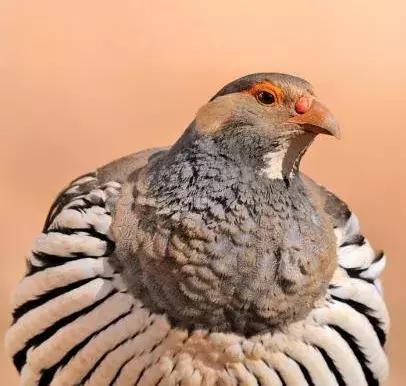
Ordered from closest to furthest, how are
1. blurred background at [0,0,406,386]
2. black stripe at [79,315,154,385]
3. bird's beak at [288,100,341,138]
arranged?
bird's beak at [288,100,341,138] → black stripe at [79,315,154,385] → blurred background at [0,0,406,386]

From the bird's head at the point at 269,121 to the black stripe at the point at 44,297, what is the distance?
0.32 meters

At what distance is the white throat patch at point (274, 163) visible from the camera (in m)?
1.29

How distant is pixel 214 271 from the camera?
1294mm

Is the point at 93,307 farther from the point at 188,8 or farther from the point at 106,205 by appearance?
the point at 188,8

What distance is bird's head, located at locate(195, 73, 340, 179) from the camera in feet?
4.16

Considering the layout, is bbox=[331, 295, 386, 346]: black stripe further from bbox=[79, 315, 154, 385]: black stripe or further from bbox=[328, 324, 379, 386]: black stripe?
bbox=[79, 315, 154, 385]: black stripe

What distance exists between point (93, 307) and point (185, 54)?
169 cm

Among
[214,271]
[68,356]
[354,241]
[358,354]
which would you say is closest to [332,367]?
[358,354]

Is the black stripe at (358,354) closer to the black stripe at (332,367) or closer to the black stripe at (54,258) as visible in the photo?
the black stripe at (332,367)

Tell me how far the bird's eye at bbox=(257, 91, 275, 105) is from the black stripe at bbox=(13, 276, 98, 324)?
385 mm

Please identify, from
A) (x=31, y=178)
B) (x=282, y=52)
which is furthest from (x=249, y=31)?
(x=31, y=178)

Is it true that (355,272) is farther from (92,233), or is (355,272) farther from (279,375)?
(92,233)

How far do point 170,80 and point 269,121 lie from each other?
1.69 metres

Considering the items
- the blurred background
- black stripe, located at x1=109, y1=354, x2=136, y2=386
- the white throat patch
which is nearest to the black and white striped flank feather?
black stripe, located at x1=109, y1=354, x2=136, y2=386
